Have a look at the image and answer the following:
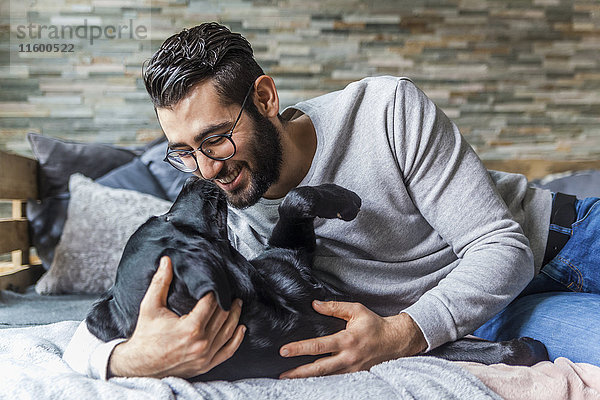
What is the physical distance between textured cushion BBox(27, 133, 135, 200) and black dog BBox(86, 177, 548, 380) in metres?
1.35

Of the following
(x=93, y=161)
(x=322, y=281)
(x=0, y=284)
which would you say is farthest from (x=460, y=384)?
(x=93, y=161)

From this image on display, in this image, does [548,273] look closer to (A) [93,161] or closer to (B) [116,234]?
(B) [116,234]

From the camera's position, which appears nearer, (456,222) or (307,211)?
(307,211)

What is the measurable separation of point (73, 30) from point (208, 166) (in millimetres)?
1703

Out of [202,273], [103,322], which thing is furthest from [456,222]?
[103,322]

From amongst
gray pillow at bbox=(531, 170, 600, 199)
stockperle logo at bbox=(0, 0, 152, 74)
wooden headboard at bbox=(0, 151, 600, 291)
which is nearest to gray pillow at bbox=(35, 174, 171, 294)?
wooden headboard at bbox=(0, 151, 600, 291)

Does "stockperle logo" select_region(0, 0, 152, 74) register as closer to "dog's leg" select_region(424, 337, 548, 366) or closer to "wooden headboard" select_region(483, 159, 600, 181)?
"wooden headboard" select_region(483, 159, 600, 181)

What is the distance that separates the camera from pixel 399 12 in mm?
2336

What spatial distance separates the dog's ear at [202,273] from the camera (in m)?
0.67

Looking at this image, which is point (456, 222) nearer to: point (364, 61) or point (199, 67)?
point (199, 67)

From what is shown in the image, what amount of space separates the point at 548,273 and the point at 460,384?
55 cm

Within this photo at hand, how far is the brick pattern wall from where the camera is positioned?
2223 mm

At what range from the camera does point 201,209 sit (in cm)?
76

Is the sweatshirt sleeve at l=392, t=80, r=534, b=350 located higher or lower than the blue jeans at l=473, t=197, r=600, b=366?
higher
